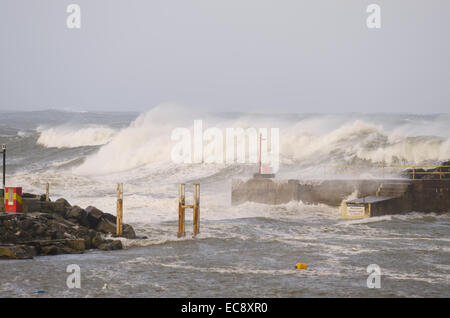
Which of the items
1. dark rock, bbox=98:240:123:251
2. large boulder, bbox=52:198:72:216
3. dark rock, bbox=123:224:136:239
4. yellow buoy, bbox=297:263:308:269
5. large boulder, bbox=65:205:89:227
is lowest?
yellow buoy, bbox=297:263:308:269

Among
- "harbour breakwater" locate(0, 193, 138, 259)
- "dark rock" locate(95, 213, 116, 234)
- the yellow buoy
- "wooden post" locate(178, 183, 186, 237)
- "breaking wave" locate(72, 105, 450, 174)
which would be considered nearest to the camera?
the yellow buoy

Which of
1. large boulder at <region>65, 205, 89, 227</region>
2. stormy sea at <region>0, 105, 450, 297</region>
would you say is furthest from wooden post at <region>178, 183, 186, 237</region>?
large boulder at <region>65, 205, 89, 227</region>

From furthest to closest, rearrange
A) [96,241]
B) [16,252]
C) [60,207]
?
[60,207]
[96,241]
[16,252]

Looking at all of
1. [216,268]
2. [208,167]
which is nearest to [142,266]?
[216,268]

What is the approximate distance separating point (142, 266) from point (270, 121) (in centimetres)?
4030

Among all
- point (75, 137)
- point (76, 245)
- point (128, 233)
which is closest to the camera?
point (76, 245)

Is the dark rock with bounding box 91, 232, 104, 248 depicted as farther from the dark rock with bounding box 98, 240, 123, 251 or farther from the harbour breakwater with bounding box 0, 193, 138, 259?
the dark rock with bounding box 98, 240, 123, 251

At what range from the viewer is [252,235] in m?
17.4

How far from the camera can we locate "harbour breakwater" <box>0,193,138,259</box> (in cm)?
1348

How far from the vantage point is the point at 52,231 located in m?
14.1

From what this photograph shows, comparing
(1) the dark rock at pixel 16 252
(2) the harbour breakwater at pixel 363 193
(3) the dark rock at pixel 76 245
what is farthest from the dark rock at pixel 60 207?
(2) the harbour breakwater at pixel 363 193

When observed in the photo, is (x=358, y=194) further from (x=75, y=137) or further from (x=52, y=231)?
(x=75, y=137)

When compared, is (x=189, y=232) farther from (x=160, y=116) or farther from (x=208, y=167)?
(x=160, y=116)

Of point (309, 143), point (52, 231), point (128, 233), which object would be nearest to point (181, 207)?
point (128, 233)
